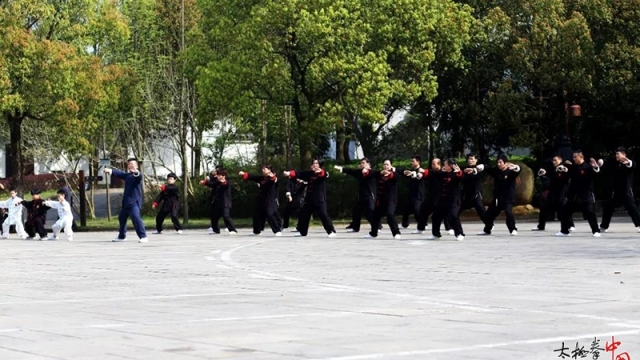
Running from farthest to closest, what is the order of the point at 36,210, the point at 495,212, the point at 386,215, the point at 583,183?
the point at 36,210
the point at 495,212
the point at 386,215
the point at 583,183

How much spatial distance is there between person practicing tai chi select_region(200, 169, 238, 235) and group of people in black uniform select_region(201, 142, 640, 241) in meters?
0.13

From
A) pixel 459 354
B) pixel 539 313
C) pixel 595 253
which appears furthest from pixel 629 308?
pixel 595 253

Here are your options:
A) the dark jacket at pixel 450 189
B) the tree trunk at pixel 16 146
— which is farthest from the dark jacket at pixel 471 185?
the tree trunk at pixel 16 146

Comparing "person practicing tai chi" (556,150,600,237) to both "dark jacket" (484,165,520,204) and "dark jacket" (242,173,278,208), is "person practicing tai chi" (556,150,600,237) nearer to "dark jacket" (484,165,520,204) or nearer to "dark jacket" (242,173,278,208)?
"dark jacket" (484,165,520,204)

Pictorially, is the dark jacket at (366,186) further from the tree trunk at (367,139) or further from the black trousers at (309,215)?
the tree trunk at (367,139)

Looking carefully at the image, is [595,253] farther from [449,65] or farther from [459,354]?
[449,65]

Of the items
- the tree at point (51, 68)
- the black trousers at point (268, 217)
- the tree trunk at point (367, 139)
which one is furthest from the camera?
the tree trunk at point (367, 139)

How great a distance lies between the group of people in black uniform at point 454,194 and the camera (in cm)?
2752

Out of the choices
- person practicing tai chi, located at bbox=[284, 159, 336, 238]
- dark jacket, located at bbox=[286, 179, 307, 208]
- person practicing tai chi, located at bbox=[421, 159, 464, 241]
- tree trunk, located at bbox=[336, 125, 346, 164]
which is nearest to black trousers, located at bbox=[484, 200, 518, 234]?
person practicing tai chi, located at bbox=[421, 159, 464, 241]

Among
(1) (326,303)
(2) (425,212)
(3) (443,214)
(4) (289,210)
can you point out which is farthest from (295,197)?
(1) (326,303)

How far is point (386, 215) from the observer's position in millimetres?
28594

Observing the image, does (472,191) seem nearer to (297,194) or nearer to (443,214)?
(443,214)

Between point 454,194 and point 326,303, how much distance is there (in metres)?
14.6

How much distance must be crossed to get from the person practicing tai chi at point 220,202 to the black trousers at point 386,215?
5.32 meters
